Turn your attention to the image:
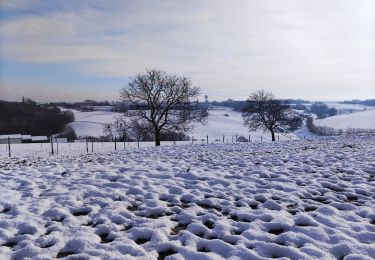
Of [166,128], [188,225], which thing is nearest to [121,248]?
[188,225]

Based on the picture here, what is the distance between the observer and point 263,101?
2192 inches

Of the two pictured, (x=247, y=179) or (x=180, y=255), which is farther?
(x=247, y=179)

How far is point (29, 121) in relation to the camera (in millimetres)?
111375

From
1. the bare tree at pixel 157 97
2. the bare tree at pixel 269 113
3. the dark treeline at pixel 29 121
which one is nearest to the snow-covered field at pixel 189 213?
the bare tree at pixel 157 97

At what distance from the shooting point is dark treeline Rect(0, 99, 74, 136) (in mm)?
108562

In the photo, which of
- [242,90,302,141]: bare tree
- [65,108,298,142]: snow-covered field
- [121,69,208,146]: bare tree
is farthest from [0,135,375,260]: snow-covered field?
[65,108,298,142]: snow-covered field

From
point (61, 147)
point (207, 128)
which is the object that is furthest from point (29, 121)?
point (61, 147)

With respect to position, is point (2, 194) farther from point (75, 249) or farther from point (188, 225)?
point (188, 225)

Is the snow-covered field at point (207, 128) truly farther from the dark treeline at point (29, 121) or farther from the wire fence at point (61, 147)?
the wire fence at point (61, 147)

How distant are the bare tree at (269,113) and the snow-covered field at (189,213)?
43318 mm

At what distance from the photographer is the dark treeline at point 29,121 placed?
109 m

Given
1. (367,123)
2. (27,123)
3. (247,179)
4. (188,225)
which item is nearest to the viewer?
(188,225)

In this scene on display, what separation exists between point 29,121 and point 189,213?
375ft

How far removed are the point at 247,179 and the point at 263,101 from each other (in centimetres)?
4627
